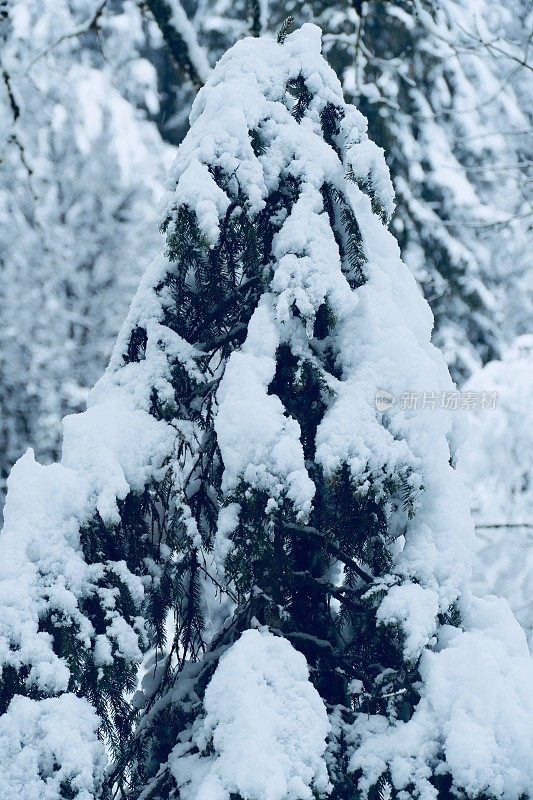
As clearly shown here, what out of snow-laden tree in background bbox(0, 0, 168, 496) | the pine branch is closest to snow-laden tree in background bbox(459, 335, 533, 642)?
the pine branch

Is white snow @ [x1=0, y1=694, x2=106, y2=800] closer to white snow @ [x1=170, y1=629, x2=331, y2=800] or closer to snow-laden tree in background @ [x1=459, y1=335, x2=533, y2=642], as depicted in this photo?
white snow @ [x1=170, y1=629, x2=331, y2=800]

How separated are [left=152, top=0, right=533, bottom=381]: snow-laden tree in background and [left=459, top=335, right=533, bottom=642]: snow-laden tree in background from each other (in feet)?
2.72

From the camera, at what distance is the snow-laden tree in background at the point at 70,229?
12.2m

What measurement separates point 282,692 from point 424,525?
1.90 feet

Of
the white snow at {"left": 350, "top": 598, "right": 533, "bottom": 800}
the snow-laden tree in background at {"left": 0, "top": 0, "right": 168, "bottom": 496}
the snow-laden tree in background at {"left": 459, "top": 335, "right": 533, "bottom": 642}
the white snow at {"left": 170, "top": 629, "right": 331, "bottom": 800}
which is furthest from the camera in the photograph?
the snow-laden tree in background at {"left": 0, "top": 0, "right": 168, "bottom": 496}

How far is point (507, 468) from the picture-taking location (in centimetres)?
555

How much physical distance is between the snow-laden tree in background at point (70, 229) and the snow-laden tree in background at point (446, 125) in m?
1.27

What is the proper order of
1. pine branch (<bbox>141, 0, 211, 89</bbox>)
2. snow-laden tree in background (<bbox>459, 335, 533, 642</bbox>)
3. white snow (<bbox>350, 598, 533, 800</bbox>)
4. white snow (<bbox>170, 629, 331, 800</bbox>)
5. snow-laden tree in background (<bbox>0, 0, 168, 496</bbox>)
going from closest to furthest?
1. white snow (<bbox>170, 629, 331, 800</bbox>)
2. white snow (<bbox>350, 598, 533, 800</bbox>)
3. pine branch (<bbox>141, 0, 211, 89</bbox>)
4. snow-laden tree in background (<bbox>459, 335, 533, 642</bbox>)
5. snow-laden tree in background (<bbox>0, 0, 168, 496</bbox>)

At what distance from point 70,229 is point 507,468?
422 inches

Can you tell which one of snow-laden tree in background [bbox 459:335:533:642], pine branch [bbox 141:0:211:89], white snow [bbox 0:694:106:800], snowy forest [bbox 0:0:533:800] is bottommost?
white snow [bbox 0:694:106:800]

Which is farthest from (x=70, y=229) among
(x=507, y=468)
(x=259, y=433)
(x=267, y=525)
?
(x=267, y=525)

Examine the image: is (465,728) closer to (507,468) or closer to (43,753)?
(43,753)

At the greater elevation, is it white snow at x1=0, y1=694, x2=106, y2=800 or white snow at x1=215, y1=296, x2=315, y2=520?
white snow at x1=215, y1=296, x2=315, y2=520

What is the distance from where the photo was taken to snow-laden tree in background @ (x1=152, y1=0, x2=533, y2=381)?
5.72 m
